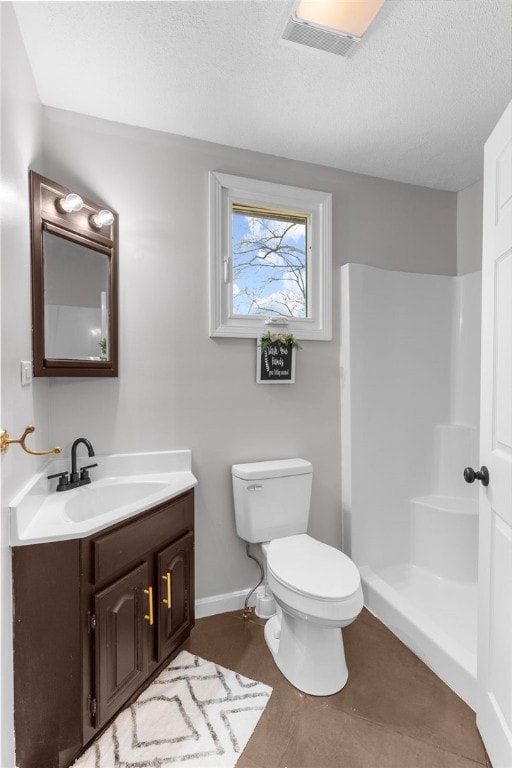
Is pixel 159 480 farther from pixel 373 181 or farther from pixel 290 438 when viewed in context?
pixel 373 181

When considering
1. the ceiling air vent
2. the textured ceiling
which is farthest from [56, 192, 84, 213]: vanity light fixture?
the ceiling air vent

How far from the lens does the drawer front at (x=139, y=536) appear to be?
1356 millimetres

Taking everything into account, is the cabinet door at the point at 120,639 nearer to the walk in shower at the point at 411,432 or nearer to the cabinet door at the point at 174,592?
the cabinet door at the point at 174,592

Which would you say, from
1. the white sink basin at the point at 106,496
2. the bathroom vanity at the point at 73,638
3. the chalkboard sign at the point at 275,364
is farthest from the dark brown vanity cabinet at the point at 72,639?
the chalkboard sign at the point at 275,364

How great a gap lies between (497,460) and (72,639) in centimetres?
151

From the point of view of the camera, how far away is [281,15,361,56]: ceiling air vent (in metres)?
1.35

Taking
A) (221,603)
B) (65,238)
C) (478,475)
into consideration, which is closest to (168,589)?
(221,603)

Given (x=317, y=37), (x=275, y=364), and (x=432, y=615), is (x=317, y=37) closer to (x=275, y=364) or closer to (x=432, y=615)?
(x=275, y=364)

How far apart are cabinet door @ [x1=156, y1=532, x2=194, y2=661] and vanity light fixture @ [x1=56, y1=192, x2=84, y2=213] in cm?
145

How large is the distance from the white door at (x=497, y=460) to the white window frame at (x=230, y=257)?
0.97m

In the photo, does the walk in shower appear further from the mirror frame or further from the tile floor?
the mirror frame

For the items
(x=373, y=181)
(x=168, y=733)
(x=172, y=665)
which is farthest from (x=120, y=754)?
(x=373, y=181)

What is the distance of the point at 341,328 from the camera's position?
7.62 feet

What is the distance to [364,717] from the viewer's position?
58.6 inches
